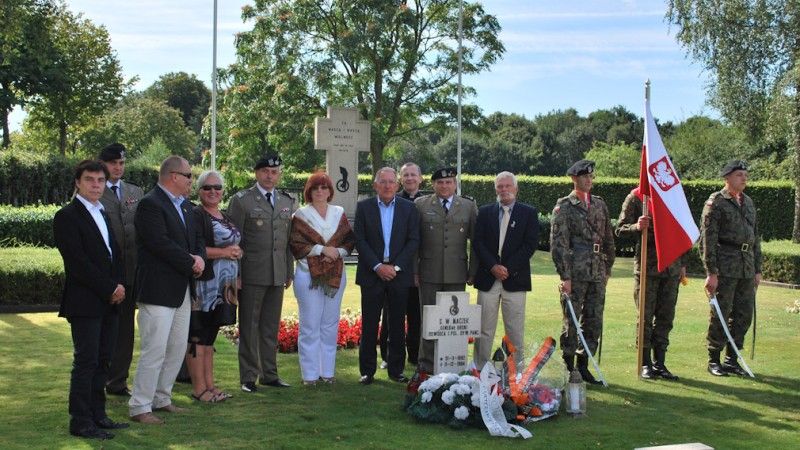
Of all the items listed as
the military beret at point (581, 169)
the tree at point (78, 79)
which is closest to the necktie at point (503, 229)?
the military beret at point (581, 169)

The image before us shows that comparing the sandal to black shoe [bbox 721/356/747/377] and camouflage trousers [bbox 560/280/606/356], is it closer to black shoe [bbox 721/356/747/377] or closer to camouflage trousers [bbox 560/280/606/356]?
camouflage trousers [bbox 560/280/606/356]

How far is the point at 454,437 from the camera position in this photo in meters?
6.89

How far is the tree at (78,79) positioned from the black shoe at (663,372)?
35.8 m

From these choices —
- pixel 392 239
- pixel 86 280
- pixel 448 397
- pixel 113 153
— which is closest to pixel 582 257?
pixel 392 239

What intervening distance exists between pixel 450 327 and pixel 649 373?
2.22 meters

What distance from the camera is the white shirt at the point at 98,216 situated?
659cm

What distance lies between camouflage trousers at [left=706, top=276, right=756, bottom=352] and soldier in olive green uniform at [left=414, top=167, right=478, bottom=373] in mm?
2659

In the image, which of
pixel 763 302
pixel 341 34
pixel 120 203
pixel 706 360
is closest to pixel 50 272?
pixel 120 203

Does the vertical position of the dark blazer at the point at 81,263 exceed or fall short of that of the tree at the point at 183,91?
it falls short

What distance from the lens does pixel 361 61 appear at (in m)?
A: 29.0

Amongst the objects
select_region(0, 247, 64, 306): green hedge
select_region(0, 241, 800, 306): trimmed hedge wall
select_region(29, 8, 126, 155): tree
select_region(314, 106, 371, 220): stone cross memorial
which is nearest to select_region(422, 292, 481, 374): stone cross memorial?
select_region(0, 241, 800, 306): trimmed hedge wall

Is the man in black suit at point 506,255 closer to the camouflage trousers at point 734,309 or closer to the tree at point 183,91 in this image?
the camouflage trousers at point 734,309

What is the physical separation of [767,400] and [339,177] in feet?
56.2

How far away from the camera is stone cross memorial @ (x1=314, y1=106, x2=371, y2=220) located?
24172mm
